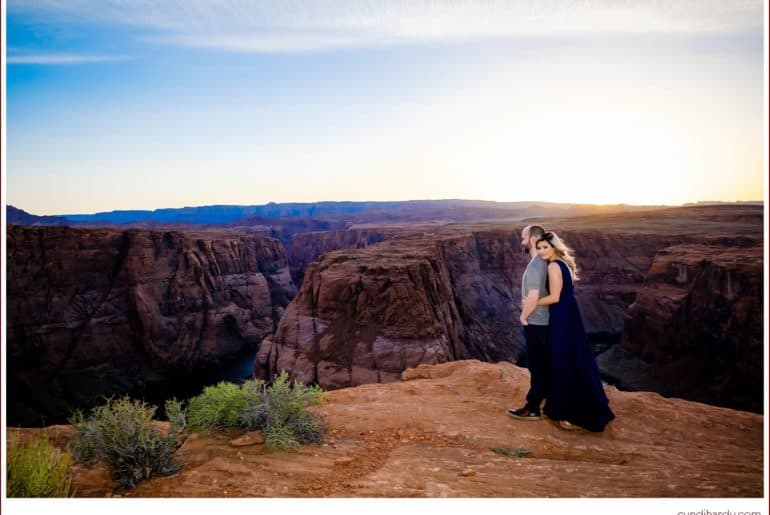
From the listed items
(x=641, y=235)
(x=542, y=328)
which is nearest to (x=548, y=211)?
(x=641, y=235)

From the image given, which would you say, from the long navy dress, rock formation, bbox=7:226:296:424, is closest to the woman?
the long navy dress

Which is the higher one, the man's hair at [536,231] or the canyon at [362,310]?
the man's hair at [536,231]

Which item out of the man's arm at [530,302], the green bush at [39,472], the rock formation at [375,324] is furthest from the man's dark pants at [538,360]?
the rock formation at [375,324]

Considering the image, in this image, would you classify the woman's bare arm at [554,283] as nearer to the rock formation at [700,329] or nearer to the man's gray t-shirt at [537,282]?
the man's gray t-shirt at [537,282]

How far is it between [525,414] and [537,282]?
64.3 inches

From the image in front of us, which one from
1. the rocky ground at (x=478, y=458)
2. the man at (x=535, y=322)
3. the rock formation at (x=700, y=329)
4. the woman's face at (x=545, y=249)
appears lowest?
the rock formation at (x=700, y=329)

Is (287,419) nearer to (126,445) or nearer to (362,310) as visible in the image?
(126,445)

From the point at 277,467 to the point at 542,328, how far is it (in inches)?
122

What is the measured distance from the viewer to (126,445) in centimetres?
420

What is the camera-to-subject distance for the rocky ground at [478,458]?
165 inches

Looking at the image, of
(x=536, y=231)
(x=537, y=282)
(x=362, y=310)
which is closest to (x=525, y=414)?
(x=537, y=282)

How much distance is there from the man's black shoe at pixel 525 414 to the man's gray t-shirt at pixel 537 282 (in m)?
1.12

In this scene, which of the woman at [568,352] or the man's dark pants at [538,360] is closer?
the woman at [568,352]

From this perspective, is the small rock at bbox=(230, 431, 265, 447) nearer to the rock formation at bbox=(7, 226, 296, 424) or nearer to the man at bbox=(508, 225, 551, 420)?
the man at bbox=(508, 225, 551, 420)
